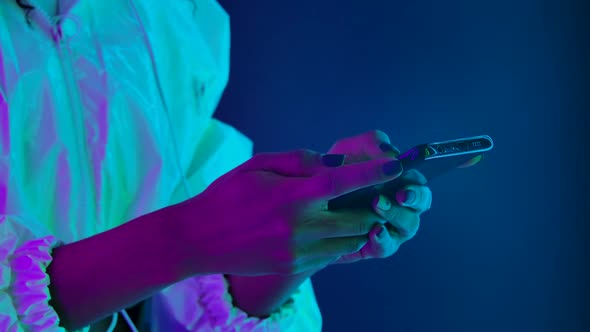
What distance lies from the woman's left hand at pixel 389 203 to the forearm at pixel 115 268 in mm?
203

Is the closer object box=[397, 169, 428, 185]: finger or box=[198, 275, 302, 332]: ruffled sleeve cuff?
box=[397, 169, 428, 185]: finger

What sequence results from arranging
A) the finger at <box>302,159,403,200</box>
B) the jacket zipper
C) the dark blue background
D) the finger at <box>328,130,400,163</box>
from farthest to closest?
the dark blue background → the jacket zipper → the finger at <box>328,130,400,163</box> → the finger at <box>302,159,403,200</box>

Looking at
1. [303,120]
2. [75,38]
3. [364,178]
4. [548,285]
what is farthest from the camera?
[303,120]

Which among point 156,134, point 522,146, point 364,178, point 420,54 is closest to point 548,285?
point 522,146

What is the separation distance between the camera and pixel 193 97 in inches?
35.3

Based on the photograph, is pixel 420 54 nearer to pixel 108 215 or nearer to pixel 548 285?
pixel 548 285

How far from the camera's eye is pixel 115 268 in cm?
49

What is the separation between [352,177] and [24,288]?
13.3 inches

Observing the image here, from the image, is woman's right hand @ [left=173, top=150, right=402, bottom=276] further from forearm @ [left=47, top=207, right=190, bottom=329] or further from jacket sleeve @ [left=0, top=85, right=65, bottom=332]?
jacket sleeve @ [left=0, top=85, right=65, bottom=332]

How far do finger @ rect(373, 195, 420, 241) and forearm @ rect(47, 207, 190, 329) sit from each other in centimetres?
20

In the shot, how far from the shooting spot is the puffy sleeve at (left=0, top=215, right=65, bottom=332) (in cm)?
48

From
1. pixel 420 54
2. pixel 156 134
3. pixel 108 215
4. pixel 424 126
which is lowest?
pixel 108 215

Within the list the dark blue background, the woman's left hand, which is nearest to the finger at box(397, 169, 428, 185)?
the woman's left hand

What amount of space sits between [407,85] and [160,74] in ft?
1.45
